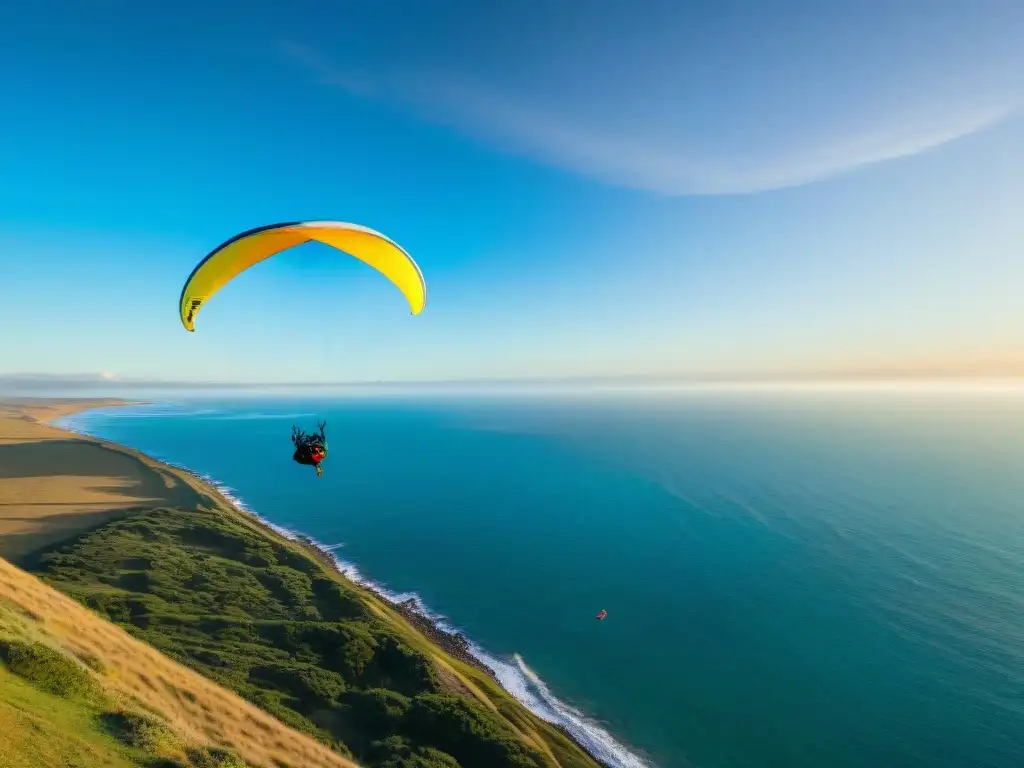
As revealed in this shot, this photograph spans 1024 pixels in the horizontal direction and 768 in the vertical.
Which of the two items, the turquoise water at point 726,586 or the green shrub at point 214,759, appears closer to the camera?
the green shrub at point 214,759

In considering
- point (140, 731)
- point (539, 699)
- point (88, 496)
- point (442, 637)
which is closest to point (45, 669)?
point (140, 731)

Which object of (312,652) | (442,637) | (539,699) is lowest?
(539,699)

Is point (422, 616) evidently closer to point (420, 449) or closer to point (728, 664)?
point (728, 664)

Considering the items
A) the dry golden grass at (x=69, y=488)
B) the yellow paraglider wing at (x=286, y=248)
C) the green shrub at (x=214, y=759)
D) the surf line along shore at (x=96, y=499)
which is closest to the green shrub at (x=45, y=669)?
the green shrub at (x=214, y=759)

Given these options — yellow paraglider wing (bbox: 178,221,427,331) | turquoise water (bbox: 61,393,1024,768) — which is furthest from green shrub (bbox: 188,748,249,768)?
turquoise water (bbox: 61,393,1024,768)

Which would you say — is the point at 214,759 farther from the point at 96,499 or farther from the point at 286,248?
the point at 96,499

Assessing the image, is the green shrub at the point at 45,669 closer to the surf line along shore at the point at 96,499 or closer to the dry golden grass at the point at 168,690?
the dry golden grass at the point at 168,690

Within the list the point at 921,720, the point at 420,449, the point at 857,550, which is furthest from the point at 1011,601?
the point at 420,449
